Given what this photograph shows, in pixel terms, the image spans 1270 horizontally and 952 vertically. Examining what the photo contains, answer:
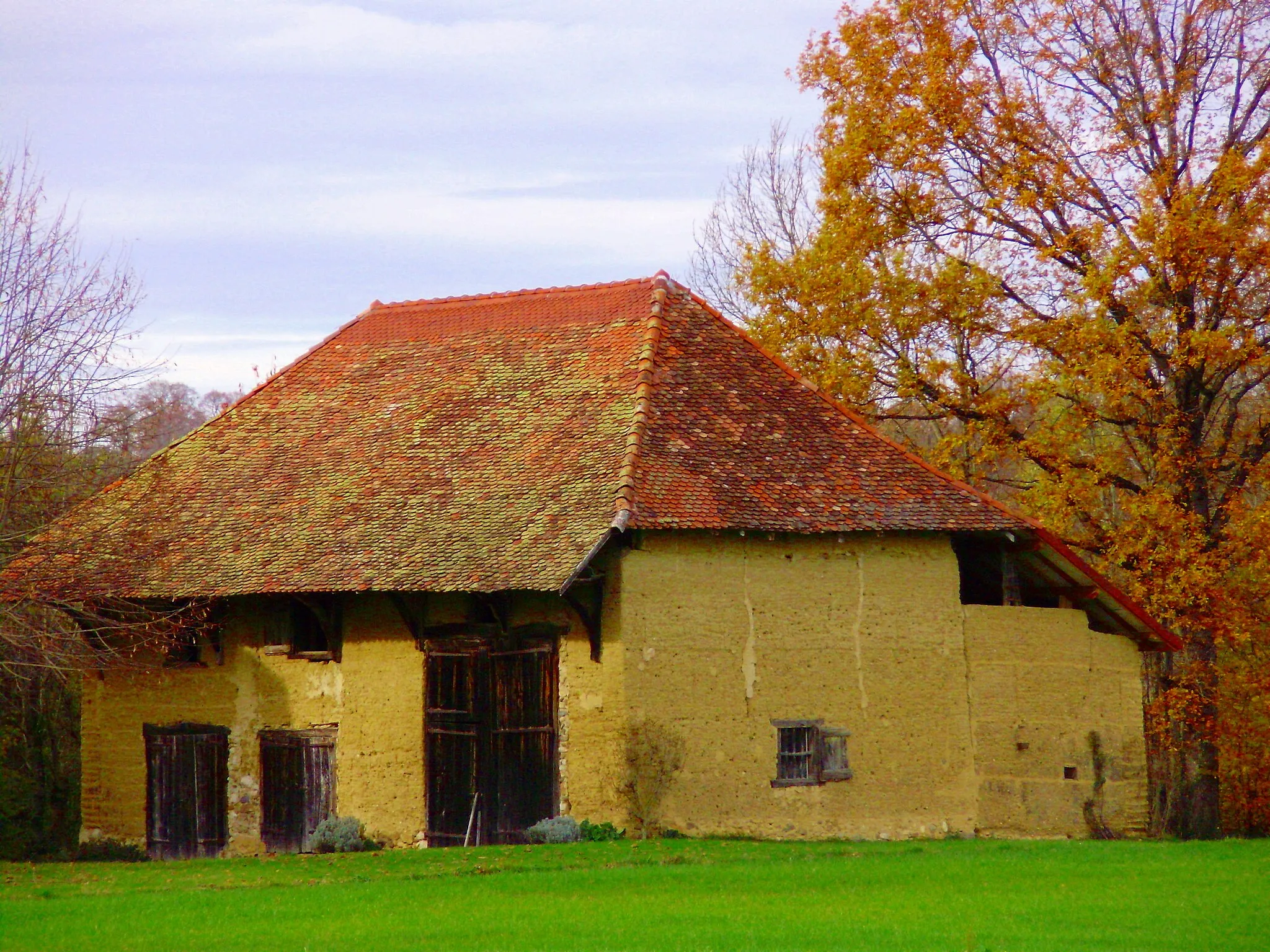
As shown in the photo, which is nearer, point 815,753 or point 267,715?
point 815,753

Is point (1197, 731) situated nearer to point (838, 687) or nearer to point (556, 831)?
point (838, 687)

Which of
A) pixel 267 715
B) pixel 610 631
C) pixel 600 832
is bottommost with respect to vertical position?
pixel 600 832

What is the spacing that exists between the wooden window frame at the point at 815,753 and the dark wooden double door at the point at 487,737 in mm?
2865

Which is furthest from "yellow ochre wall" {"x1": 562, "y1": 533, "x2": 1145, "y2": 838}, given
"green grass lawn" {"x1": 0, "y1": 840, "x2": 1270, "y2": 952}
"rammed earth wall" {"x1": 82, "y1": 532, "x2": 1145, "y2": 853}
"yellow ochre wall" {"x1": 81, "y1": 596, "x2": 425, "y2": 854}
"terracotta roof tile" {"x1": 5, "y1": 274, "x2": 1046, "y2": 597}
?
"yellow ochre wall" {"x1": 81, "y1": 596, "x2": 425, "y2": 854}

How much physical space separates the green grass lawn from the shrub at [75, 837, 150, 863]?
94.5 inches

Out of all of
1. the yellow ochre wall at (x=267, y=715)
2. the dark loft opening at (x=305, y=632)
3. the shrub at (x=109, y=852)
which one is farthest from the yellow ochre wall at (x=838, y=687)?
the shrub at (x=109, y=852)

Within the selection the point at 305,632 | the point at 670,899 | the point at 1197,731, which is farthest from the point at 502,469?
the point at 1197,731

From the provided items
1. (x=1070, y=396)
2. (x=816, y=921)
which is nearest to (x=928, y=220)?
(x=1070, y=396)

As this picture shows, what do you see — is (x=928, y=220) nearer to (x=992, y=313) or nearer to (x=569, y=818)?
(x=992, y=313)

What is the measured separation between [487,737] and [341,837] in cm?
221

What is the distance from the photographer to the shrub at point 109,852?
21.7 m

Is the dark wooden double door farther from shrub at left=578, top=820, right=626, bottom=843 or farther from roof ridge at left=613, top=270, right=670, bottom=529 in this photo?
roof ridge at left=613, top=270, right=670, bottom=529

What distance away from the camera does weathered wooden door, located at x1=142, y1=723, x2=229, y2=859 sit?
2138 centimetres

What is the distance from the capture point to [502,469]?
21000 mm
